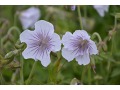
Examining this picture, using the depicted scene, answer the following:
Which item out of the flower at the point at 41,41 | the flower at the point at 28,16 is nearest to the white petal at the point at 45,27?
the flower at the point at 41,41

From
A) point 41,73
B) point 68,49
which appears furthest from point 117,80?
point 68,49

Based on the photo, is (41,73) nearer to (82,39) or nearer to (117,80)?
(117,80)

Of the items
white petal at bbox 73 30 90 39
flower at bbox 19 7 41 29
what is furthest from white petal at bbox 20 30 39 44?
flower at bbox 19 7 41 29

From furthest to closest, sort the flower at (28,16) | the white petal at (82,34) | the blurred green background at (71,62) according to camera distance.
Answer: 1. the flower at (28,16)
2. the blurred green background at (71,62)
3. the white petal at (82,34)

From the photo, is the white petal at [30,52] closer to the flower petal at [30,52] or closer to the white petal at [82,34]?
the flower petal at [30,52]

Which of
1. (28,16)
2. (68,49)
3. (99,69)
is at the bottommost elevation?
(99,69)
